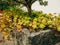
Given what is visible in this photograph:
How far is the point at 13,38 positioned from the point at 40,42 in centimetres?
68

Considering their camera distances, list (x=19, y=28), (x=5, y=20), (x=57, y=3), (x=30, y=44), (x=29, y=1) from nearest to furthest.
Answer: (x=30, y=44), (x=19, y=28), (x=29, y=1), (x=5, y=20), (x=57, y=3)

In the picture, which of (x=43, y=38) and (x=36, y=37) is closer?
(x=36, y=37)

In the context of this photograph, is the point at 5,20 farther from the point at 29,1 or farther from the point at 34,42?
the point at 34,42

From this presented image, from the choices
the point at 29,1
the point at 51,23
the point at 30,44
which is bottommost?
the point at 30,44

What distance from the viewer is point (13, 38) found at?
484 cm

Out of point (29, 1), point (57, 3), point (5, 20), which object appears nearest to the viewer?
point (29, 1)

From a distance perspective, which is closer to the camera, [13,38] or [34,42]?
[34,42]

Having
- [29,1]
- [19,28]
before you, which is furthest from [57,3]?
[19,28]

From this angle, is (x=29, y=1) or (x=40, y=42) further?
(x=29, y=1)

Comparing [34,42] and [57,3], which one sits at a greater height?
[57,3]

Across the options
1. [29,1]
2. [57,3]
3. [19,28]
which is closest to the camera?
[19,28]

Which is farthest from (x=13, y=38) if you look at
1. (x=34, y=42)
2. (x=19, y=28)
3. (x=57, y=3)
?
(x=57, y=3)

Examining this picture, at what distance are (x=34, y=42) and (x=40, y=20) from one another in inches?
25.5

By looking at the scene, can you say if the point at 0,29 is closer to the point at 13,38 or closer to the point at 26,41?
the point at 13,38
